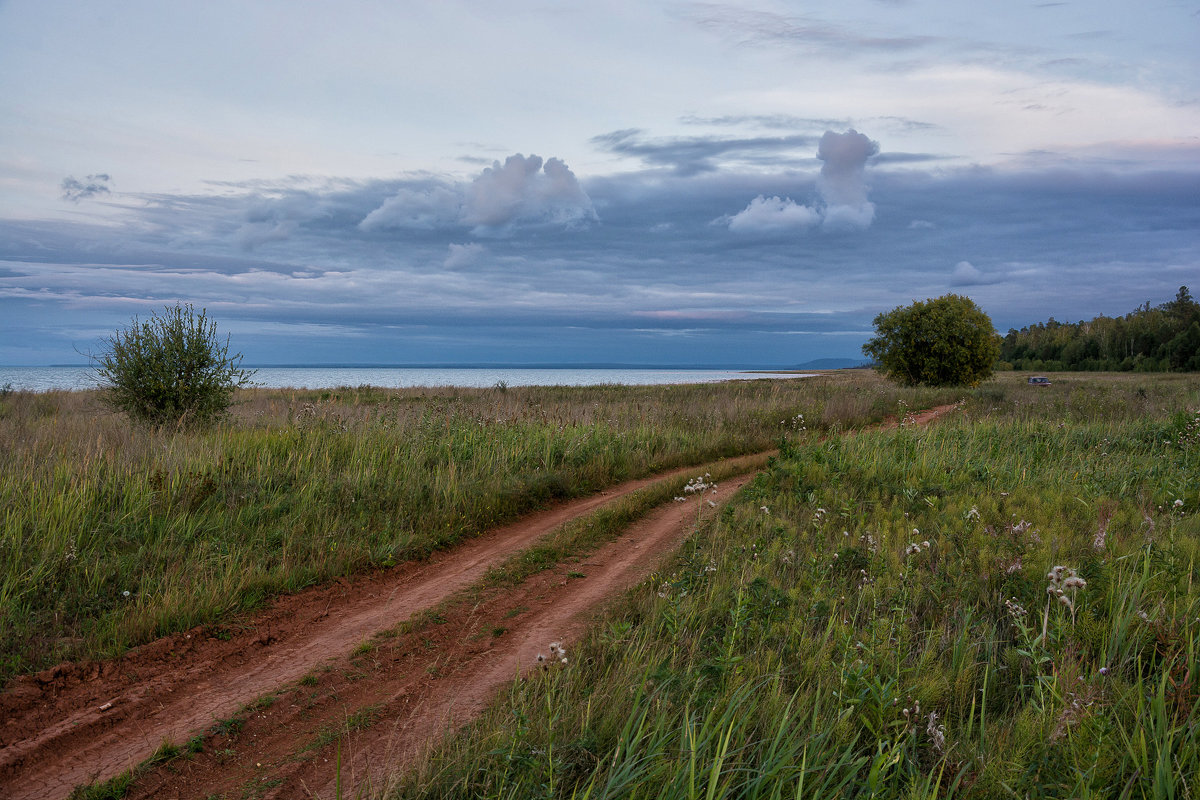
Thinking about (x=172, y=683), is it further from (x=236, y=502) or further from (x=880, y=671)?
(x=880, y=671)

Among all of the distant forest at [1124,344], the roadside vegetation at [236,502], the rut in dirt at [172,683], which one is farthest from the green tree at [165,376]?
the distant forest at [1124,344]

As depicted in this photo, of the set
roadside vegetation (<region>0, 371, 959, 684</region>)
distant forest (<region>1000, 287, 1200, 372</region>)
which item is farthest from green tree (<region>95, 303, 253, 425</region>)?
distant forest (<region>1000, 287, 1200, 372</region>)

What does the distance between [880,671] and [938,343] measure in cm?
4220

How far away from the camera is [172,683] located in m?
4.55

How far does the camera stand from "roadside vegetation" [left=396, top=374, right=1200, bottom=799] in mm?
3117

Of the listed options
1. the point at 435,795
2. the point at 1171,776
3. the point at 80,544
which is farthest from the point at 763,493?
the point at 80,544

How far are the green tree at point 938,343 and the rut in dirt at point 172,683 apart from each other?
4219cm

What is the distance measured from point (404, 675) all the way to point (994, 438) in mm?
13395

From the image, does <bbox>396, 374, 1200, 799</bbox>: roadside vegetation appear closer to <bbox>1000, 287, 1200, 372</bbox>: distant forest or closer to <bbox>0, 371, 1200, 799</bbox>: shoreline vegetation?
<bbox>0, 371, 1200, 799</bbox>: shoreline vegetation

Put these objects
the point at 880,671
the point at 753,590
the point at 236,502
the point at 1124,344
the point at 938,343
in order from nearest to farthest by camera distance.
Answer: the point at 880,671
the point at 753,590
the point at 236,502
the point at 938,343
the point at 1124,344

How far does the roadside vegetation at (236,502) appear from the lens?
17.9 feet

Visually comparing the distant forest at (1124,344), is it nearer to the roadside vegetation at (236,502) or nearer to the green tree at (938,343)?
the green tree at (938,343)

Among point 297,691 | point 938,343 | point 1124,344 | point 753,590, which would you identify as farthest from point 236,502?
point 1124,344

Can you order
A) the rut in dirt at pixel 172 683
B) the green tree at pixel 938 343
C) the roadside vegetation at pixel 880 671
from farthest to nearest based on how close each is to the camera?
the green tree at pixel 938 343 < the rut in dirt at pixel 172 683 < the roadside vegetation at pixel 880 671
